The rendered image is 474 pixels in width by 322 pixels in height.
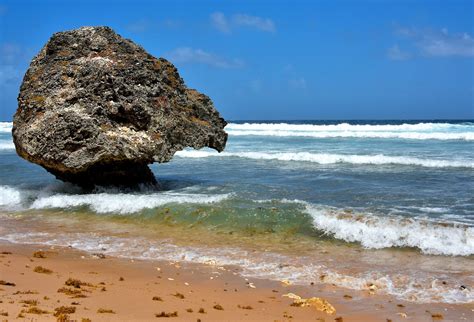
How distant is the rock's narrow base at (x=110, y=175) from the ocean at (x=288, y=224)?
28 centimetres

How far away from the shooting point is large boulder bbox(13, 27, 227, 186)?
13.0 m

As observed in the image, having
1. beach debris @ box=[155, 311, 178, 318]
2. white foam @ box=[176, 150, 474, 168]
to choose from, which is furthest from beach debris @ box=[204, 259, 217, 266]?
white foam @ box=[176, 150, 474, 168]

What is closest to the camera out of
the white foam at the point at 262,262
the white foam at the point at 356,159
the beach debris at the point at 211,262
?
the white foam at the point at 262,262

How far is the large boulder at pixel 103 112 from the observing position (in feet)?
42.5

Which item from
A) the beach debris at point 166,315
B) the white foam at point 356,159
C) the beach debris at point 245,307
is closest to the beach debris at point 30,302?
the beach debris at point 166,315

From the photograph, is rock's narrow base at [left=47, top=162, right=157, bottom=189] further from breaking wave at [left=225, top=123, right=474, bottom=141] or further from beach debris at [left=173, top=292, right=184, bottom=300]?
breaking wave at [left=225, top=123, right=474, bottom=141]

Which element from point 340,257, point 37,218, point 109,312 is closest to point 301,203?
point 340,257

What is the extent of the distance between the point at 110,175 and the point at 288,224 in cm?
583

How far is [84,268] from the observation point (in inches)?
316

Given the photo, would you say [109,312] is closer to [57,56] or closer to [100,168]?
[100,168]

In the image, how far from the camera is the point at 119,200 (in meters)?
13.1

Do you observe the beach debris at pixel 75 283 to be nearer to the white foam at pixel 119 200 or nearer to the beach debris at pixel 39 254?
the beach debris at pixel 39 254

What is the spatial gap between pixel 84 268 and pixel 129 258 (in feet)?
3.51

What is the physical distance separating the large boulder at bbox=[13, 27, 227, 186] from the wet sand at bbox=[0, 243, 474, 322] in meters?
4.93
